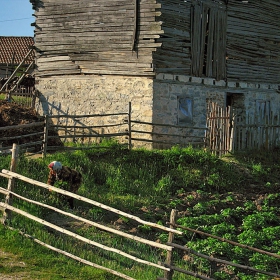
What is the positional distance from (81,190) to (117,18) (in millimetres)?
7749

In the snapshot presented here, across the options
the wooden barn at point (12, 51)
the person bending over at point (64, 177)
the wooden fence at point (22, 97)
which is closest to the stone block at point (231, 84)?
the wooden fence at point (22, 97)

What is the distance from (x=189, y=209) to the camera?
11.8 metres

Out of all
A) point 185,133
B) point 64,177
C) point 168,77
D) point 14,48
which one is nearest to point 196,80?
point 168,77

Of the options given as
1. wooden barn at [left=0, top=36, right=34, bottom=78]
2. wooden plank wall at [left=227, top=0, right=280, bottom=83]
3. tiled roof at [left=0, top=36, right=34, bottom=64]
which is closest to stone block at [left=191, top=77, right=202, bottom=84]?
wooden plank wall at [left=227, top=0, right=280, bottom=83]

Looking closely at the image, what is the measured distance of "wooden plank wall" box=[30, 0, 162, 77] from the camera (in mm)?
17078

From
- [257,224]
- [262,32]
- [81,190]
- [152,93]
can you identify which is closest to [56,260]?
[81,190]

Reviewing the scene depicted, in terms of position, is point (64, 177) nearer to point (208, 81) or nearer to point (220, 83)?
point (208, 81)

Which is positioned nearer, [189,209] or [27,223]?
[27,223]

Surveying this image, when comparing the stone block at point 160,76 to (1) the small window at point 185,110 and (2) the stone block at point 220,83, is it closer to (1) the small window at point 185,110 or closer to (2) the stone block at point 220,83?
(1) the small window at point 185,110

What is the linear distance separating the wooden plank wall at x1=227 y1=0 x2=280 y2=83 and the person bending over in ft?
32.8

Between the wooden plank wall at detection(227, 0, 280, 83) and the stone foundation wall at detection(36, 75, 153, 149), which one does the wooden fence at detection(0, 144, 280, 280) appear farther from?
the wooden plank wall at detection(227, 0, 280, 83)

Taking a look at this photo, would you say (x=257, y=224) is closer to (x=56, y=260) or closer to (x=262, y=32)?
(x=56, y=260)

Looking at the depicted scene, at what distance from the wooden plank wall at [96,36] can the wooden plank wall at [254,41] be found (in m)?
3.54

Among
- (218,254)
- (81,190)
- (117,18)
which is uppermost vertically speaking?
(117,18)
